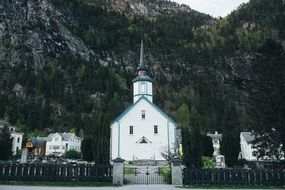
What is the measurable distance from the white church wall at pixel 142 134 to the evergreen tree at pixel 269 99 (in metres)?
19.6

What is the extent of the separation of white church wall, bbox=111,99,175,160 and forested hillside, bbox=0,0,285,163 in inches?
1961

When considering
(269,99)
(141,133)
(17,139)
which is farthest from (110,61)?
(269,99)

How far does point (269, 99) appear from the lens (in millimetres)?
25375

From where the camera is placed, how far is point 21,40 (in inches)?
5192

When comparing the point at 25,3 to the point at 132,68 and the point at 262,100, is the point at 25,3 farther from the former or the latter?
the point at 262,100

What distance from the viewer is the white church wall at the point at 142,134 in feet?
148

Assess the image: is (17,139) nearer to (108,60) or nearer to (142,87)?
(142,87)

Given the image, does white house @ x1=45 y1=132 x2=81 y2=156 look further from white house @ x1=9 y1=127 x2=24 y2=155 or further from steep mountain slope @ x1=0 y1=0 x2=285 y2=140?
white house @ x1=9 y1=127 x2=24 y2=155

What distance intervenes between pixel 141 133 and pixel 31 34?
339 feet

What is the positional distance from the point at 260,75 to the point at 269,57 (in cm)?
187

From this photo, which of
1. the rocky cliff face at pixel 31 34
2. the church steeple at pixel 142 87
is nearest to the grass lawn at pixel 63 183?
the church steeple at pixel 142 87

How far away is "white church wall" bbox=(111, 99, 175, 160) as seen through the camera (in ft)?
148

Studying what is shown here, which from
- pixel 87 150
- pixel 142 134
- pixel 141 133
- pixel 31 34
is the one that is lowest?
pixel 87 150

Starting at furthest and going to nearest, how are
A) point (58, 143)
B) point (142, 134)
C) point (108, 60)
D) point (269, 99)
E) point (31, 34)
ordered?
1. point (108, 60)
2. point (31, 34)
3. point (58, 143)
4. point (142, 134)
5. point (269, 99)
